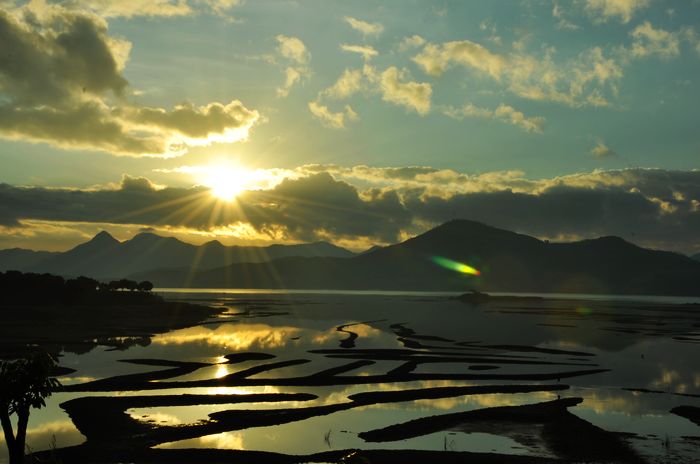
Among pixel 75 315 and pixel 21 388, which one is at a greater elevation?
pixel 21 388

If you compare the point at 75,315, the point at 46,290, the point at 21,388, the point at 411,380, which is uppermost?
the point at 21,388

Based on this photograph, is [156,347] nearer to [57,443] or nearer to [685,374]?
[57,443]

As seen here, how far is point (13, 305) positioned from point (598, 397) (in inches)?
4988

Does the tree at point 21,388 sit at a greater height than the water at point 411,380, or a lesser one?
greater

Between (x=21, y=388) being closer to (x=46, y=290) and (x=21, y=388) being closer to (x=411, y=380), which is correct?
(x=411, y=380)

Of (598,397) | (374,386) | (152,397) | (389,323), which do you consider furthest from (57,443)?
(389,323)

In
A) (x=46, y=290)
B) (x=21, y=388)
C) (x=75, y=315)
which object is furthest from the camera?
(x=46, y=290)

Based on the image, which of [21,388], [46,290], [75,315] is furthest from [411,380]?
[46,290]

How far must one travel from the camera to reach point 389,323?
4882 inches

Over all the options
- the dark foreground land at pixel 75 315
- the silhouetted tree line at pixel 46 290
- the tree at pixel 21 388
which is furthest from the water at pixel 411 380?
the silhouetted tree line at pixel 46 290

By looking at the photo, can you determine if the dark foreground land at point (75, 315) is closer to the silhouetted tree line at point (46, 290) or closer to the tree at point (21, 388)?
the silhouetted tree line at point (46, 290)

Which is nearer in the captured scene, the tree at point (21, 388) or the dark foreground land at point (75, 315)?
the tree at point (21, 388)

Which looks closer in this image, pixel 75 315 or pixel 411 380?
pixel 411 380

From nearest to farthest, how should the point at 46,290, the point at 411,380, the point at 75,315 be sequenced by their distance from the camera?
the point at 411,380 → the point at 75,315 → the point at 46,290
